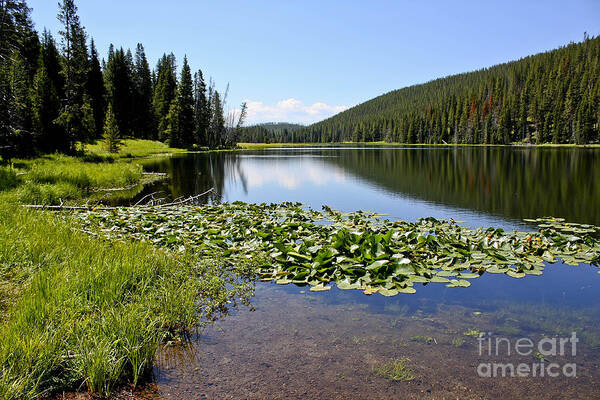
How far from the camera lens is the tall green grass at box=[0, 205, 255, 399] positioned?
370 centimetres

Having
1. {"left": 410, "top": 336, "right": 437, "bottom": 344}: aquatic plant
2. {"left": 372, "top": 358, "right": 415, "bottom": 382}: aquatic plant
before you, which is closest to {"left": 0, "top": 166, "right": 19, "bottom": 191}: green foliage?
{"left": 372, "top": 358, "right": 415, "bottom": 382}: aquatic plant

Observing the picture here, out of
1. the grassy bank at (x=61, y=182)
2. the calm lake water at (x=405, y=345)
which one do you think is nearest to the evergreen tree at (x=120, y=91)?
the grassy bank at (x=61, y=182)

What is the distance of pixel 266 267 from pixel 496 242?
5.68 meters

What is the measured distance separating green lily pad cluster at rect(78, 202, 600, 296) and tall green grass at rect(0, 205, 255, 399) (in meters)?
1.32

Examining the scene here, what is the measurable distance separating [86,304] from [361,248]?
16.9ft

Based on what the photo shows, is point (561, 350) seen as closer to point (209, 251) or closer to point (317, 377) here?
point (317, 377)

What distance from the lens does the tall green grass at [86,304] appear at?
370cm

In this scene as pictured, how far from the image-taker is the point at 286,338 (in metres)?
5.25

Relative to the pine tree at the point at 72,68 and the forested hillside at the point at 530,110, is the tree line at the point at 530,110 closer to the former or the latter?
the forested hillside at the point at 530,110

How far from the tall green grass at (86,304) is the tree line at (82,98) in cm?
2355

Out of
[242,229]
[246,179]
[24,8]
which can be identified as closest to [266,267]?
[242,229]

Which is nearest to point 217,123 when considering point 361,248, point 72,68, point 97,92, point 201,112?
point 201,112

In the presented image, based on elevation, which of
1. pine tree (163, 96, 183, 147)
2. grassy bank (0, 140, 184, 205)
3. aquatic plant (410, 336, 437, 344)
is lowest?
aquatic plant (410, 336, 437, 344)

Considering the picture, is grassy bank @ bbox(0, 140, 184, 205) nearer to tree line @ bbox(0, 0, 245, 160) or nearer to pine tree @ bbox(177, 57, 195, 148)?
tree line @ bbox(0, 0, 245, 160)
